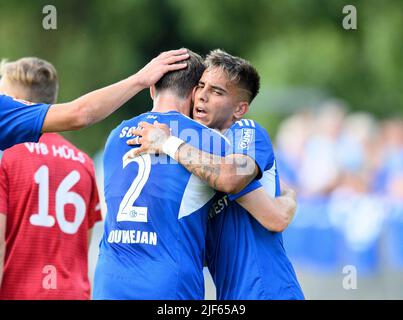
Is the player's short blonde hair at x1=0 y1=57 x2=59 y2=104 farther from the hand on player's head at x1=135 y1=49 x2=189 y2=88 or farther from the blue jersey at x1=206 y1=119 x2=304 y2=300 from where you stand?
the blue jersey at x1=206 y1=119 x2=304 y2=300

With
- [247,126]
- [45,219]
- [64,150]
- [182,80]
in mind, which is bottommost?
[45,219]

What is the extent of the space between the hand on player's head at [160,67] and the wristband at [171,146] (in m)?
0.37

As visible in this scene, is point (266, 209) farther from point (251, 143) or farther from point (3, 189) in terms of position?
point (3, 189)

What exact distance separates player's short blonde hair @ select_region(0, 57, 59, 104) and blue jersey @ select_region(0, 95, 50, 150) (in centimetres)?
110

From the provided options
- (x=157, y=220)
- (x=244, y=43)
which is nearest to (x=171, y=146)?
(x=157, y=220)

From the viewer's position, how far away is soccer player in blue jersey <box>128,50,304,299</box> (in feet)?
17.8

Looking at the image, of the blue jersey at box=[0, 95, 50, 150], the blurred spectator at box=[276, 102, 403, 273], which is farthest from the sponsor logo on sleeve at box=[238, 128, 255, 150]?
the blurred spectator at box=[276, 102, 403, 273]

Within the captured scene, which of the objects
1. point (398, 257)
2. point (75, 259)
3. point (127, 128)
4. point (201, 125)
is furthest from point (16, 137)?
point (398, 257)

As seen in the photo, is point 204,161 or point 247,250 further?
point 247,250

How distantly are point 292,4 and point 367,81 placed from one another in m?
2.74

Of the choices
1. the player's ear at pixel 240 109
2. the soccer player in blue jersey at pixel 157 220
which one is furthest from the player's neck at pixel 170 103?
the player's ear at pixel 240 109

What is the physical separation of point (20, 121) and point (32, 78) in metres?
1.23

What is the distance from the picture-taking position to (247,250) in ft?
18.3

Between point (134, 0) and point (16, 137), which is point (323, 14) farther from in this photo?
point (16, 137)
